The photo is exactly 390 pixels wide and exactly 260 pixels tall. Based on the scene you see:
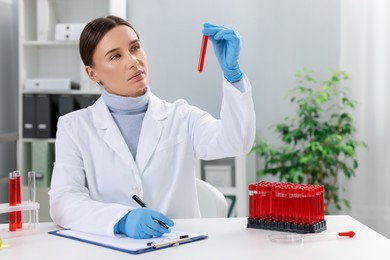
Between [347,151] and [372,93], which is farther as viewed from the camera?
[372,93]

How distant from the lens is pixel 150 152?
1.97m

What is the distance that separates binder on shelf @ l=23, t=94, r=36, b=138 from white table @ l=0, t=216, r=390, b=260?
239 cm

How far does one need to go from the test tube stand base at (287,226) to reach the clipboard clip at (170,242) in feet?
0.75

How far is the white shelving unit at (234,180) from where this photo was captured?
380cm

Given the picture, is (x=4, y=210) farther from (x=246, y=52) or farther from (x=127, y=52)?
(x=246, y=52)

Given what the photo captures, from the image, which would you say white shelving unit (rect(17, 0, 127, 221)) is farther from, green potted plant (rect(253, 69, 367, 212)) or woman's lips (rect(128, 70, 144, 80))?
woman's lips (rect(128, 70, 144, 80))

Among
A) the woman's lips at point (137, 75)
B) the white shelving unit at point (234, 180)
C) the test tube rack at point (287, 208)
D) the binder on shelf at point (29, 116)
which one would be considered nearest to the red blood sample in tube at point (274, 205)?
the test tube rack at point (287, 208)

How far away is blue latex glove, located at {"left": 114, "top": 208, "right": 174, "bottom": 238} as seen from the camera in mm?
1507

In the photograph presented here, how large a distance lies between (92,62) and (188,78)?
6.72 ft

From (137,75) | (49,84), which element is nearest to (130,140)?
(137,75)

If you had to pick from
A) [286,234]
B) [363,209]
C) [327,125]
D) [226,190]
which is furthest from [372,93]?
[286,234]

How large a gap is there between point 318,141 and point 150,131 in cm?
188

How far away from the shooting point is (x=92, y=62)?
81.4 inches

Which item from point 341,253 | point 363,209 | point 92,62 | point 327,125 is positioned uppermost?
point 92,62
